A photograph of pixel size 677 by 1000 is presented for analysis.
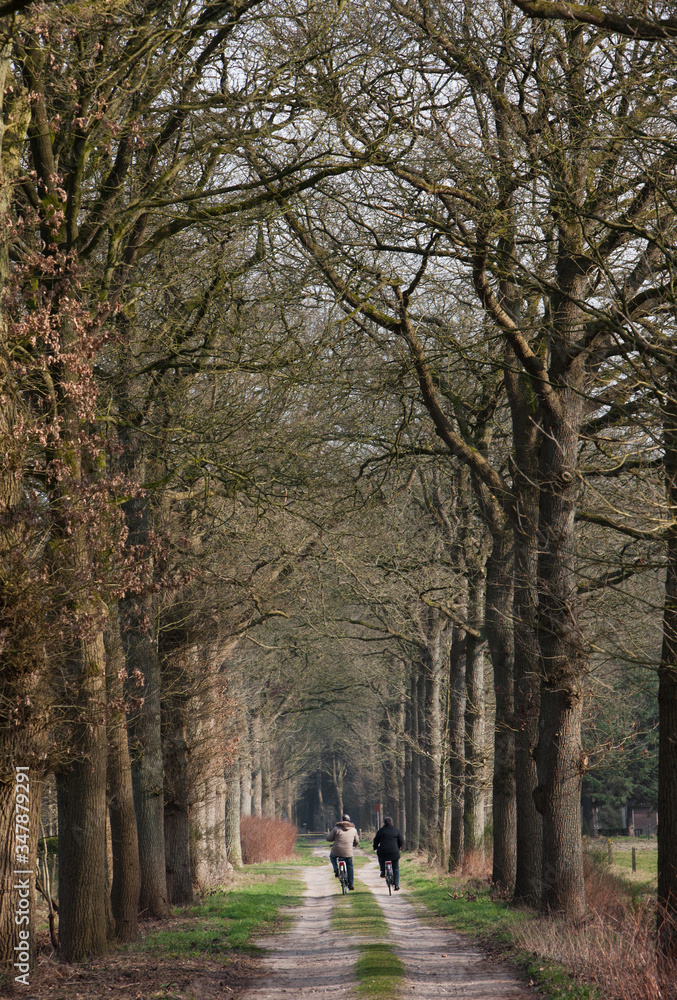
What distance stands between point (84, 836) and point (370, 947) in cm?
399

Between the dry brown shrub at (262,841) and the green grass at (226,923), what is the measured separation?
37.7 ft

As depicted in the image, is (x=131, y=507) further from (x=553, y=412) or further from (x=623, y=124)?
(x=623, y=124)

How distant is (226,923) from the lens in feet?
43.0

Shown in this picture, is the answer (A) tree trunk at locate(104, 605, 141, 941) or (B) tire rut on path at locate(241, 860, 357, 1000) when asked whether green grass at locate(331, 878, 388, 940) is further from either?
(A) tree trunk at locate(104, 605, 141, 941)

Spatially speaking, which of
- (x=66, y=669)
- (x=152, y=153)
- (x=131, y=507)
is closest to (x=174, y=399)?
(x=131, y=507)

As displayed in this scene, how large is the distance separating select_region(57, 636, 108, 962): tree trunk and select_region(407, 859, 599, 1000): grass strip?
14.4ft

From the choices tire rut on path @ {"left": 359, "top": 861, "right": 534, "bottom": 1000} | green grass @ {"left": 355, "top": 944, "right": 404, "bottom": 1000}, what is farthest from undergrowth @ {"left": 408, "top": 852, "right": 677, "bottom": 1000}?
green grass @ {"left": 355, "top": 944, "right": 404, "bottom": 1000}

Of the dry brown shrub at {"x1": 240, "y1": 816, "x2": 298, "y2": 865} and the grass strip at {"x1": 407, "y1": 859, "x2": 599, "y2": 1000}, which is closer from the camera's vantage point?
the grass strip at {"x1": 407, "y1": 859, "x2": 599, "y2": 1000}

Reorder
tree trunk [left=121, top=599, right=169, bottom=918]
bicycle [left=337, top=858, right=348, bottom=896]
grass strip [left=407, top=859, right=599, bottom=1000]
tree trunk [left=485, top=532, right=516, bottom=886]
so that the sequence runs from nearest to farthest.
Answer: grass strip [left=407, top=859, right=599, bottom=1000], tree trunk [left=121, top=599, right=169, bottom=918], tree trunk [left=485, top=532, right=516, bottom=886], bicycle [left=337, top=858, right=348, bottom=896]

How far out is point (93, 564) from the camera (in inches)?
296

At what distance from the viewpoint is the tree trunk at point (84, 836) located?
9086mm

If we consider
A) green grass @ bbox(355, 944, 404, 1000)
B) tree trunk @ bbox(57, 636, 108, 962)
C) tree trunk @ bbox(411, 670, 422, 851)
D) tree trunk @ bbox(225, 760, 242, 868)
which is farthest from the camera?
tree trunk @ bbox(411, 670, 422, 851)

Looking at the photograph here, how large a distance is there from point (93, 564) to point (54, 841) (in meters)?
16.0

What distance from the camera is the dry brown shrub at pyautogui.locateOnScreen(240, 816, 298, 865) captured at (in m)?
31.1
